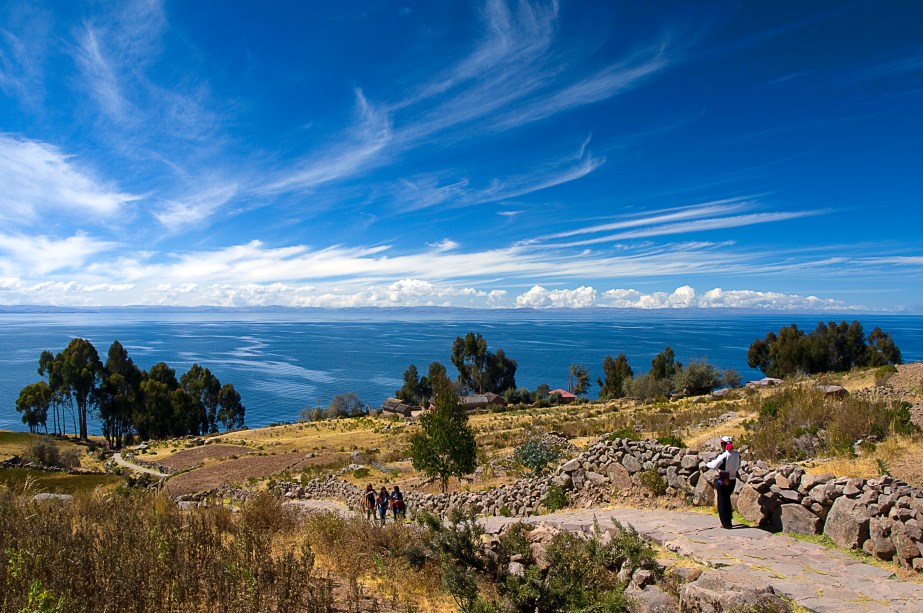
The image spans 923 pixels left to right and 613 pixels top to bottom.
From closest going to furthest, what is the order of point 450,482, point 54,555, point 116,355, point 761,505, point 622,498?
point 54,555 → point 761,505 → point 622,498 → point 450,482 → point 116,355

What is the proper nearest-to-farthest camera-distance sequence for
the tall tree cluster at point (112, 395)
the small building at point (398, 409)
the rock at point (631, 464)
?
the rock at point (631, 464) → the tall tree cluster at point (112, 395) → the small building at point (398, 409)

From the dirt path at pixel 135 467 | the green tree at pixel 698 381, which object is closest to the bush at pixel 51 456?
the dirt path at pixel 135 467

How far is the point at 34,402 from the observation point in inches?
2243

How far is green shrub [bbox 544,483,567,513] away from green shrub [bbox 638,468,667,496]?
7.63 ft

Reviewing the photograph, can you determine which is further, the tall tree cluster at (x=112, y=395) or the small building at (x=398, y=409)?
the small building at (x=398, y=409)

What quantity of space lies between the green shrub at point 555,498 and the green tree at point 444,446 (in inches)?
219

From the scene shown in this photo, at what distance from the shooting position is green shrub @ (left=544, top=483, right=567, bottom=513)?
12.6 metres

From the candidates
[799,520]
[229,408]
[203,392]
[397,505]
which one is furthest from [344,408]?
[799,520]

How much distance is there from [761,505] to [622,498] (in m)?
3.61

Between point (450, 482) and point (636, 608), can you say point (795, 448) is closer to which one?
point (636, 608)

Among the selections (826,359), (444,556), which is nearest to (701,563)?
(444,556)

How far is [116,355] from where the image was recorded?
2367 inches

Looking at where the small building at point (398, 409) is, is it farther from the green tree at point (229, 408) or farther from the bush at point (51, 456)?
the bush at point (51, 456)

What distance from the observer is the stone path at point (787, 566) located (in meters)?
5.80
